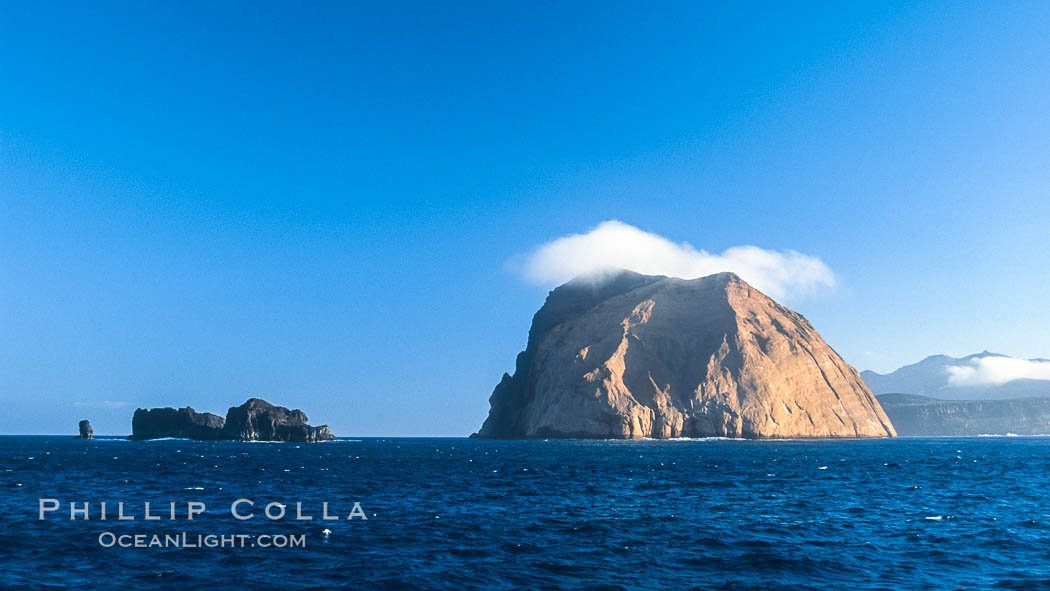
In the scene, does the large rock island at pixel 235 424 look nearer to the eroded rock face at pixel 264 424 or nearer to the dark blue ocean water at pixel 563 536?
the eroded rock face at pixel 264 424

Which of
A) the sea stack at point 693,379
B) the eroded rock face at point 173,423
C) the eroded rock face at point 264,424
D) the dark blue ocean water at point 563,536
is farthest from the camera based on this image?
the eroded rock face at point 173,423

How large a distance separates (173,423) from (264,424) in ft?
118

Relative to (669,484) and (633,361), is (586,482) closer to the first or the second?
(669,484)

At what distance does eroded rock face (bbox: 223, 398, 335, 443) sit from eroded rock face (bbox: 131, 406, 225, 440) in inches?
363

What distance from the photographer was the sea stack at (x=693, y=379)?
167000mm

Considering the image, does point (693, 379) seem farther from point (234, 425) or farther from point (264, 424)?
point (234, 425)

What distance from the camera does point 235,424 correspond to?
182 metres

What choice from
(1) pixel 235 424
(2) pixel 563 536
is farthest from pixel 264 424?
(2) pixel 563 536

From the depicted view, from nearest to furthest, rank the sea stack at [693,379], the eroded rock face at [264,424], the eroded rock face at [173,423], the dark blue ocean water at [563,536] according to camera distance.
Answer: the dark blue ocean water at [563,536] < the sea stack at [693,379] < the eroded rock face at [264,424] < the eroded rock face at [173,423]

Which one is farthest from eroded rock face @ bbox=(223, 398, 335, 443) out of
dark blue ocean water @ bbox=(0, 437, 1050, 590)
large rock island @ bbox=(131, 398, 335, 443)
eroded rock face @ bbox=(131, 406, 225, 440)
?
dark blue ocean water @ bbox=(0, 437, 1050, 590)

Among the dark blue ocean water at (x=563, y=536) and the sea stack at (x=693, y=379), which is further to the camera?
the sea stack at (x=693, y=379)

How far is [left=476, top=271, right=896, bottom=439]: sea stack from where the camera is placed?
167m

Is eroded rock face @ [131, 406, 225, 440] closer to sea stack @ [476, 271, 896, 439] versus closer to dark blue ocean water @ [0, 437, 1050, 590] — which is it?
sea stack @ [476, 271, 896, 439]

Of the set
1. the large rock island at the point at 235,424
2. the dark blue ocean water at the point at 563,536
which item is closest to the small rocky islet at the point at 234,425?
the large rock island at the point at 235,424
